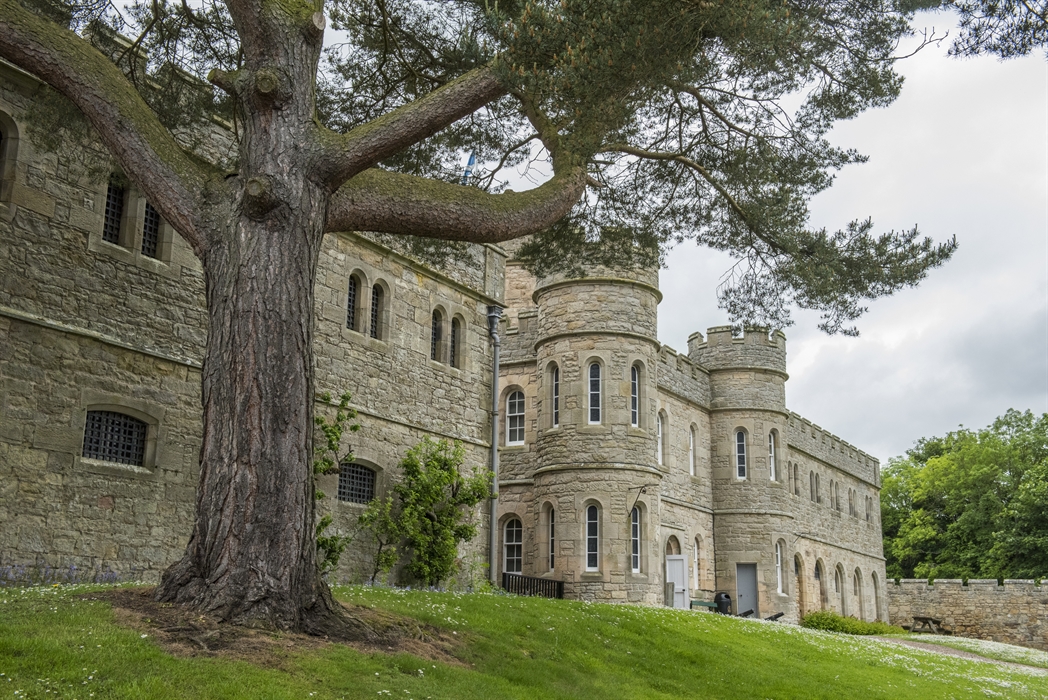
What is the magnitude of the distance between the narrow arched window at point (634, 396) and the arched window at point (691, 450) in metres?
5.26

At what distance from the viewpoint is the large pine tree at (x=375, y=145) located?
8242 mm

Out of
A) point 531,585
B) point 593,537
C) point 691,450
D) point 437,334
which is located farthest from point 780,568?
point 437,334

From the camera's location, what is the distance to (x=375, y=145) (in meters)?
9.21

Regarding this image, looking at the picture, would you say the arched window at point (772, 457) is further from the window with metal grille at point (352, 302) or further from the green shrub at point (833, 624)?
the window with metal grille at point (352, 302)

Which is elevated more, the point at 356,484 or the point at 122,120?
the point at 122,120

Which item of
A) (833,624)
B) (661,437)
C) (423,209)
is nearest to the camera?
(423,209)

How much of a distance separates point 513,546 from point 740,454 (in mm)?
8690

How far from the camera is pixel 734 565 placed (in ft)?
96.4

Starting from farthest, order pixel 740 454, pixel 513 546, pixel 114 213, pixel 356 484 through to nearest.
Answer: pixel 740 454 → pixel 513 546 → pixel 356 484 → pixel 114 213

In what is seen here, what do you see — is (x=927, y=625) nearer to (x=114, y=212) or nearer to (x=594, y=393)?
(x=594, y=393)

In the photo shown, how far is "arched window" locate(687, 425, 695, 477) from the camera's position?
28.8 m

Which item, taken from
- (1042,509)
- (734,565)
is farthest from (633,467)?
(1042,509)

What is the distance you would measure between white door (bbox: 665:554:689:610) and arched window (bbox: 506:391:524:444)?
5.06 m

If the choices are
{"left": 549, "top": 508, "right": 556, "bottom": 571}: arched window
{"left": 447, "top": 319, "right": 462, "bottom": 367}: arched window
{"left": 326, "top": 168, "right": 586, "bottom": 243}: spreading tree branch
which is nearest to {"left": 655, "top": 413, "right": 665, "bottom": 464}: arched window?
{"left": 549, "top": 508, "right": 556, "bottom": 571}: arched window
